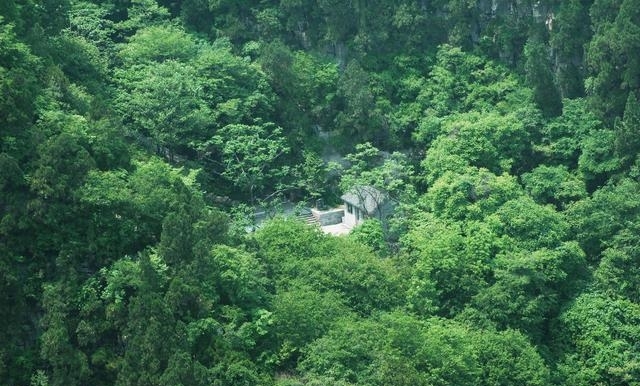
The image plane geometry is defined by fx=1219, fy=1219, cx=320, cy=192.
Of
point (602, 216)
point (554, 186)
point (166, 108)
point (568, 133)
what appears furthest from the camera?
point (568, 133)

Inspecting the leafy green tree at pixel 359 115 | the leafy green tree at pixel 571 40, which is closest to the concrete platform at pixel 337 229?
the leafy green tree at pixel 359 115

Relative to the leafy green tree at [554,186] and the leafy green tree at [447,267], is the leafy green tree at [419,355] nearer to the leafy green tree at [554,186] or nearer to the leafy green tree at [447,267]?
the leafy green tree at [447,267]

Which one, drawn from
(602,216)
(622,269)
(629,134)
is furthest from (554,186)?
(622,269)

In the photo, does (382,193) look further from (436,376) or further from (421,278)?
(436,376)

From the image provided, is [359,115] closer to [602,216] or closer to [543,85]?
[543,85]

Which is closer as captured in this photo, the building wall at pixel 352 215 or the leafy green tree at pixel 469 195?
the leafy green tree at pixel 469 195

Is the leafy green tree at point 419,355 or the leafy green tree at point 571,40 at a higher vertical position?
the leafy green tree at point 571,40

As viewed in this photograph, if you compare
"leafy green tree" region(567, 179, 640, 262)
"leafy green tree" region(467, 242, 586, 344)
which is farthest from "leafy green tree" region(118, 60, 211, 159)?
"leafy green tree" region(567, 179, 640, 262)

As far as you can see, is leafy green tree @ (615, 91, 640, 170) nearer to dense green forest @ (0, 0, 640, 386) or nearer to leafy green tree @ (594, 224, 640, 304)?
dense green forest @ (0, 0, 640, 386)

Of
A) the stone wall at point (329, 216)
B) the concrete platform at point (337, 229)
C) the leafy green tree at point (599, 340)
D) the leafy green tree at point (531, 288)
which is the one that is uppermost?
the stone wall at point (329, 216)
